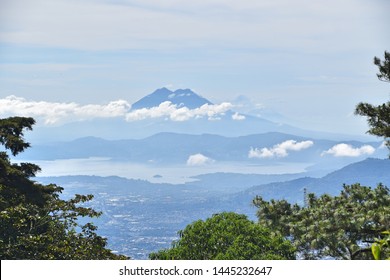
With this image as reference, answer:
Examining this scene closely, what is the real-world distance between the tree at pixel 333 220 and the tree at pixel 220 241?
4.70ft


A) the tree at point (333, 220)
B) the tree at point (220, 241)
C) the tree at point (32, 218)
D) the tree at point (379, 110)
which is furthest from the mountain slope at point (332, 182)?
the tree at point (220, 241)

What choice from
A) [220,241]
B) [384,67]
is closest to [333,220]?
[384,67]

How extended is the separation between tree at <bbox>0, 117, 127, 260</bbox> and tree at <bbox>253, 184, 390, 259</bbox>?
111 inches

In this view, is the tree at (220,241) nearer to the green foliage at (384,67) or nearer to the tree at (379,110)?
the tree at (379,110)

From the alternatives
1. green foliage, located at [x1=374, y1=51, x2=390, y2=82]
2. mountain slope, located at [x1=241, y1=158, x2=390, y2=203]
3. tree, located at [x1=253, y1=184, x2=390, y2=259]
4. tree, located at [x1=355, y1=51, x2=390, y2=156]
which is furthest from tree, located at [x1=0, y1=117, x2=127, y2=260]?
mountain slope, located at [x1=241, y1=158, x2=390, y2=203]

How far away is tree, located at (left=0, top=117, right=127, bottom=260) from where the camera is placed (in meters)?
9.67

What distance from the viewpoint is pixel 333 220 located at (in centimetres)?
1061

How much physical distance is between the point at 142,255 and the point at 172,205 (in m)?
73.6

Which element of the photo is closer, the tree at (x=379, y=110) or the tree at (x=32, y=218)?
the tree at (x=32, y=218)

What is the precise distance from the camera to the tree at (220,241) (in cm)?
862

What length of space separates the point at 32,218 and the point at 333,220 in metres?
4.42

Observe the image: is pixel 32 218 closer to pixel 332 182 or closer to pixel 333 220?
pixel 333 220

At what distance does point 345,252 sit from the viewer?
33.1 ft
